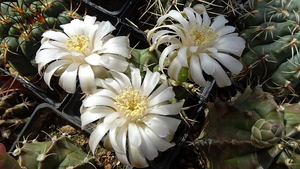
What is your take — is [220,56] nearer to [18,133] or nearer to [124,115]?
[124,115]

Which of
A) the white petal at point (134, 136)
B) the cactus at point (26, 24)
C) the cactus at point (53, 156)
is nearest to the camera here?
the white petal at point (134, 136)

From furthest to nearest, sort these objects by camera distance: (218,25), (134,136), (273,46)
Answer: (273,46)
(218,25)
(134,136)

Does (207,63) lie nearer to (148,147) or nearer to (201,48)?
(201,48)

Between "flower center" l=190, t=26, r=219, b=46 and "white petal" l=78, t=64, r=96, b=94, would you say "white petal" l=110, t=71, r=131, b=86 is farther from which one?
"flower center" l=190, t=26, r=219, b=46

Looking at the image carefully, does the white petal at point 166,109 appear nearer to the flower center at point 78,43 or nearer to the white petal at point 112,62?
the white petal at point 112,62

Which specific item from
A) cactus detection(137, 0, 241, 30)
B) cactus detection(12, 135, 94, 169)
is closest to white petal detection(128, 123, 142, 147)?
cactus detection(12, 135, 94, 169)

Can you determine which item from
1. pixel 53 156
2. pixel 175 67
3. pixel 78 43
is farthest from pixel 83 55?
pixel 53 156

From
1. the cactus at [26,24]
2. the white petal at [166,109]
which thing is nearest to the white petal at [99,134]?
the white petal at [166,109]
